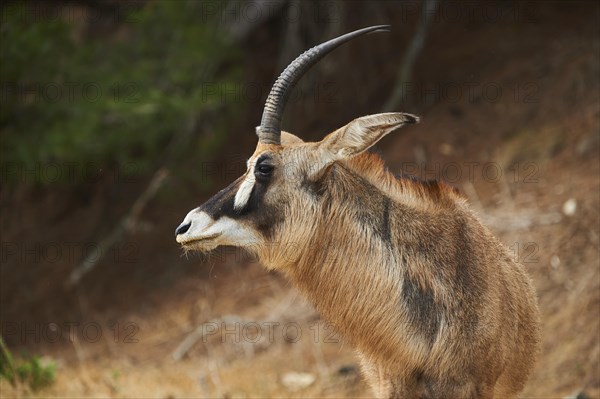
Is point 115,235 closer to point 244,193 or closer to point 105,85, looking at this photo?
point 105,85

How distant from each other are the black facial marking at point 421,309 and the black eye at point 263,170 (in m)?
1.33

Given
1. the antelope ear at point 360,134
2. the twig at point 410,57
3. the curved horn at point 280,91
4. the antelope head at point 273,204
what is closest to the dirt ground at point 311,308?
the twig at point 410,57

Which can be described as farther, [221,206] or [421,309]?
[221,206]

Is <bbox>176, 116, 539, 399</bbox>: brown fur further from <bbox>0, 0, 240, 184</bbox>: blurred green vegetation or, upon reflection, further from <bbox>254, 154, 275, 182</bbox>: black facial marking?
<bbox>0, 0, 240, 184</bbox>: blurred green vegetation

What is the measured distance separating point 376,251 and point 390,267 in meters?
0.16

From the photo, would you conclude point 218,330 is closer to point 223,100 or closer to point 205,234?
point 223,100

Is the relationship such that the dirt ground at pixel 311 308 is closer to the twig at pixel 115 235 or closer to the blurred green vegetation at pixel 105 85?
the twig at pixel 115 235

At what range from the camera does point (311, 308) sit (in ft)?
41.5

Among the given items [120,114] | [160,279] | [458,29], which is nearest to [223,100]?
[120,114]

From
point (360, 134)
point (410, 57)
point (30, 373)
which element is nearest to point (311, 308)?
point (30, 373)

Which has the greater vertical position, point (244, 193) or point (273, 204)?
point (244, 193)

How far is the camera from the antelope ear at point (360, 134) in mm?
6129

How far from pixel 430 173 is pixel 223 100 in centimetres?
379

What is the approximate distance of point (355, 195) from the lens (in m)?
6.48
